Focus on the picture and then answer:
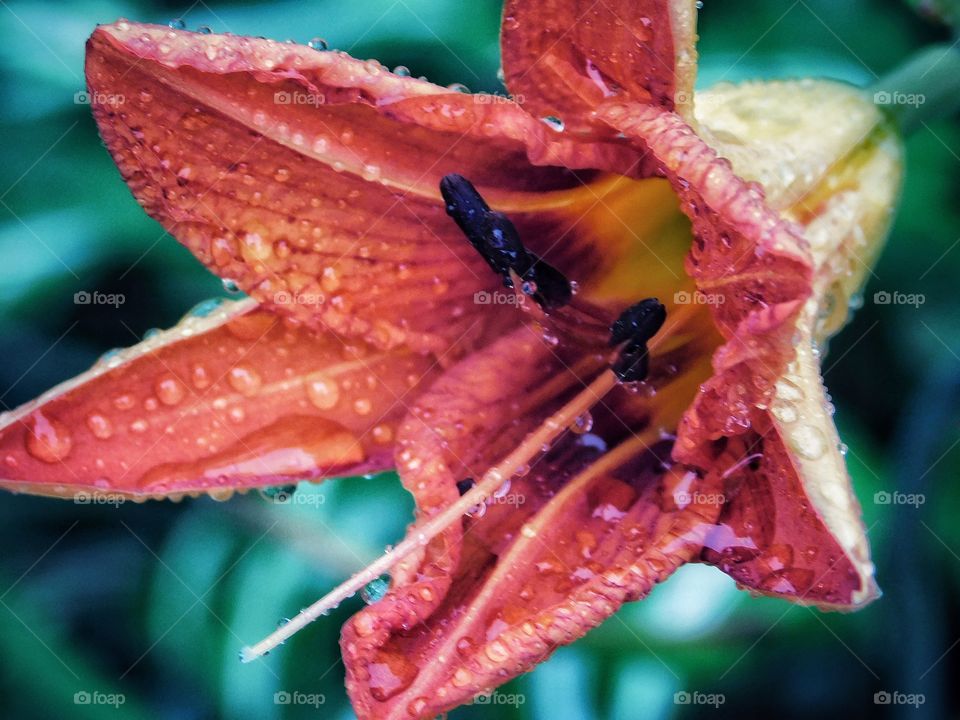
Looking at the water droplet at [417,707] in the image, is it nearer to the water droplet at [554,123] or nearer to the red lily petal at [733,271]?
the red lily petal at [733,271]

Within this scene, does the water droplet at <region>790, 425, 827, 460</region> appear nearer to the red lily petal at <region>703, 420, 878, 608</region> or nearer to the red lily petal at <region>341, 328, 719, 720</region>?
the red lily petal at <region>703, 420, 878, 608</region>

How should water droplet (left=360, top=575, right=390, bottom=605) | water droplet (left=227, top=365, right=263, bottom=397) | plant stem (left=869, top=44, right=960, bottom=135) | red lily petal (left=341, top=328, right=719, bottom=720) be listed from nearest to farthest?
1. red lily petal (left=341, top=328, right=719, bottom=720)
2. water droplet (left=360, top=575, right=390, bottom=605)
3. water droplet (left=227, top=365, right=263, bottom=397)
4. plant stem (left=869, top=44, right=960, bottom=135)

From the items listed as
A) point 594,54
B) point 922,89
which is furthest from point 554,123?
point 922,89

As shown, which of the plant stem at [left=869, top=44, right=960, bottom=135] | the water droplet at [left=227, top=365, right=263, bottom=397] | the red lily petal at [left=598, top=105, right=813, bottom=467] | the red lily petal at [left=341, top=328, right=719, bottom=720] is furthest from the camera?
the plant stem at [left=869, top=44, right=960, bottom=135]

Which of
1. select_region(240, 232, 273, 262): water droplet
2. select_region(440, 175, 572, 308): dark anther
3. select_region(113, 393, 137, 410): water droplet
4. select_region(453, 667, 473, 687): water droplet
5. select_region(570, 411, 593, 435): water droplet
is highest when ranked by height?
select_region(440, 175, 572, 308): dark anther

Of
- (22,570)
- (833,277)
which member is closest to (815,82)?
(833,277)

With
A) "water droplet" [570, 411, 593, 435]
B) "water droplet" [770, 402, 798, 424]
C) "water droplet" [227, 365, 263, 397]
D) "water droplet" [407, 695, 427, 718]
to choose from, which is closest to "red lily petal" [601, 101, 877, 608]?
"water droplet" [770, 402, 798, 424]
